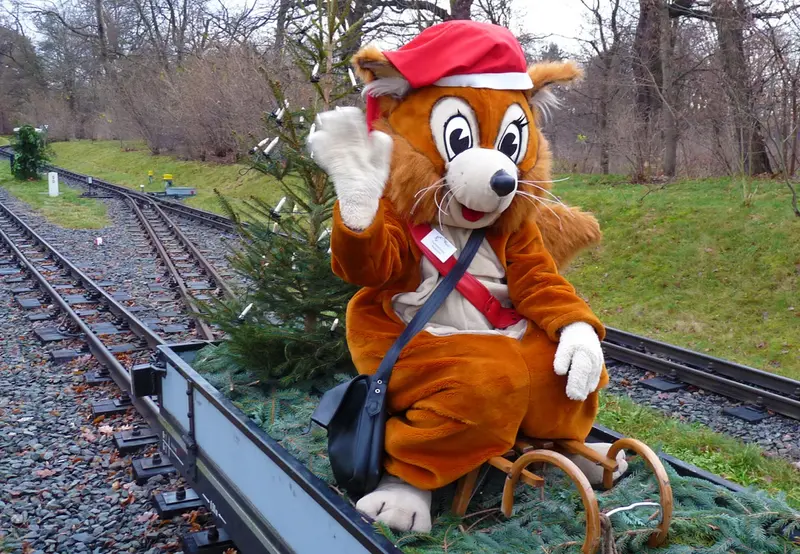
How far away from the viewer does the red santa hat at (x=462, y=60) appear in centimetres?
256

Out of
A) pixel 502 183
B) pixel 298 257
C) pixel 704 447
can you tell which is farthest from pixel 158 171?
pixel 502 183

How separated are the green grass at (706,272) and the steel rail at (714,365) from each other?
96 cm

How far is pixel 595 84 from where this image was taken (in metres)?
18.1

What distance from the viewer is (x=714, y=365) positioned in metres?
6.47

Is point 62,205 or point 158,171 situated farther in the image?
point 158,171

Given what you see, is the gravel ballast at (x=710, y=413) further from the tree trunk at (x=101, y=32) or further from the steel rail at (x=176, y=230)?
the tree trunk at (x=101, y=32)

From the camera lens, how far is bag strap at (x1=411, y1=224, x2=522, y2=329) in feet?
8.68

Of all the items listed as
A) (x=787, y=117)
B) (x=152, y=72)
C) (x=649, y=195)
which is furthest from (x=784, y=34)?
(x=152, y=72)

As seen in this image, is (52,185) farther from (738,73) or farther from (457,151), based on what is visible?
(457,151)

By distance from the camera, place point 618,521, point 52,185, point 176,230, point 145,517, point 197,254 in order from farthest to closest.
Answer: point 52,185 < point 176,230 < point 197,254 < point 145,517 < point 618,521

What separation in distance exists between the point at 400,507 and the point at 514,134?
1.39 m

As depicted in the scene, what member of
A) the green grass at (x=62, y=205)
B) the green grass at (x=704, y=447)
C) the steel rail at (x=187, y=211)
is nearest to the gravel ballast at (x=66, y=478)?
the green grass at (x=704, y=447)

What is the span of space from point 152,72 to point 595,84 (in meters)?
21.3

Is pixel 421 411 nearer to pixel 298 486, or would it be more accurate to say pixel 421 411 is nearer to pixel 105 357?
pixel 298 486
